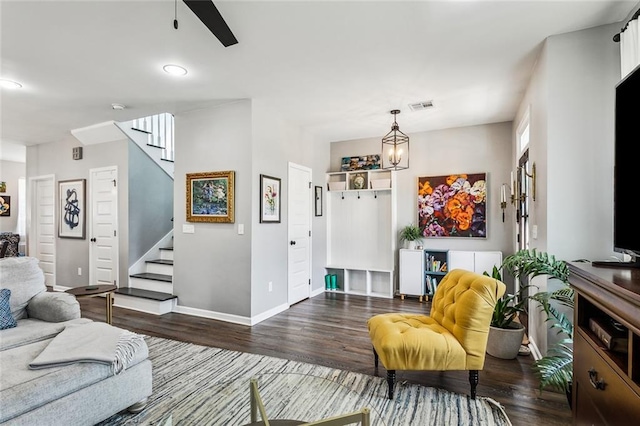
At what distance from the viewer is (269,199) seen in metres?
4.19

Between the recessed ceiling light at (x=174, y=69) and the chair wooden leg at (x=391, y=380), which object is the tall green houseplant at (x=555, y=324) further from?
the recessed ceiling light at (x=174, y=69)

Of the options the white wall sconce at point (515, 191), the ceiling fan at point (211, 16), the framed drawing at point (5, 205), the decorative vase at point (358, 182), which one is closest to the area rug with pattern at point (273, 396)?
the ceiling fan at point (211, 16)

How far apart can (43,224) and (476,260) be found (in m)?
7.60

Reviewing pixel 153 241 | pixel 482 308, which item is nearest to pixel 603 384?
pixel 482 308

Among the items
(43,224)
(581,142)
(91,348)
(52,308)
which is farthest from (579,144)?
(43,224)

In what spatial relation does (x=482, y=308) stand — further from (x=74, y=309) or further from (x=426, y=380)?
(x=74, y=309)

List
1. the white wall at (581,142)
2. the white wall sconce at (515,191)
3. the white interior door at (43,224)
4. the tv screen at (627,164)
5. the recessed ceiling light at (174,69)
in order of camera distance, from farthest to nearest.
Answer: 1. the white interior door at (43,224)
2. the white wall sconce at (515,191)
3. the recessed ceiling light at (174,69)
4. the white wall at (581,142)
5. the tv screen at (627,164)

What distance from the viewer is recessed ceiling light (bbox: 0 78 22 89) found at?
3.34 meters

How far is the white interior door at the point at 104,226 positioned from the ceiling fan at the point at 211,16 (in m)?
4.13

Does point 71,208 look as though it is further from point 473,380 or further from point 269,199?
point 473,380

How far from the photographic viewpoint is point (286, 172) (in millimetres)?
4594

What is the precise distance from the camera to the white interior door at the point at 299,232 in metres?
4.70

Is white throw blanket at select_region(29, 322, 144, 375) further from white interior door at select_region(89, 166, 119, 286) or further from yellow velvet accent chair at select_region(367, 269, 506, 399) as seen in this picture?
white interior door at select_region(89, 166, 119, 286)

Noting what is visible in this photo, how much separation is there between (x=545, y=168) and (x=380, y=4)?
1.77m
